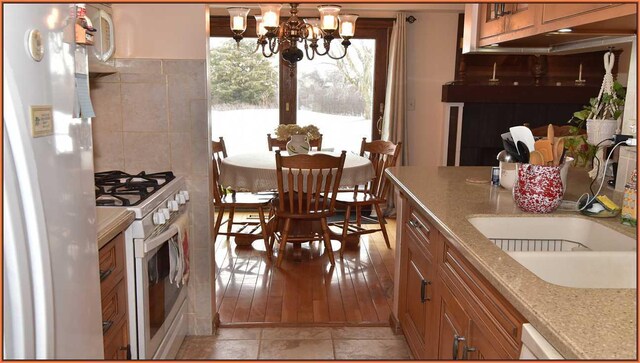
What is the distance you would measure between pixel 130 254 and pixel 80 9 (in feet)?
3.02

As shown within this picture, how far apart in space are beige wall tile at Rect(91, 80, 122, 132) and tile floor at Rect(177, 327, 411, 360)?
1.21 metres

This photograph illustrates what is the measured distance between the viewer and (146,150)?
2893mm

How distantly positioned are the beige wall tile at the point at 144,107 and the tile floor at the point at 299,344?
3.82ft

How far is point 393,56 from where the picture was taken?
5.62 meters

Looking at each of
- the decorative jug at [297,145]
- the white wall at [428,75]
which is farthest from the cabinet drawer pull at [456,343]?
the white wall at [428,75]

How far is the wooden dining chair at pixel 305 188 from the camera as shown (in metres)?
3.91

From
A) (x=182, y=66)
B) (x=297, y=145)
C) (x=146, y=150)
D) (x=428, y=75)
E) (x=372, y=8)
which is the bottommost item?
(x=297, y=145)

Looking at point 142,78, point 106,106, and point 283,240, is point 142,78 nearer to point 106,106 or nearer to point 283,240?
point 106,106

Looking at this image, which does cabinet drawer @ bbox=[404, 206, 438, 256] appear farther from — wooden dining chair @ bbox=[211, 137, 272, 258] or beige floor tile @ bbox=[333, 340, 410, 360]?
wooden dining chair @ bbox=[211, 137, 272, 258]

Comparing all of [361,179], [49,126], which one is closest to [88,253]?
[49,126]

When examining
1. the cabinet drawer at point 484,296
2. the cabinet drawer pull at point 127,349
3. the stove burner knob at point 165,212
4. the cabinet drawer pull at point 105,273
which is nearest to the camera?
the cabinet drawer at point 484,296

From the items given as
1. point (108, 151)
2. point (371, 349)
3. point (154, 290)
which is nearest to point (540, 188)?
point (371, 349)

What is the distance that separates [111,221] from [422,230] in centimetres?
125

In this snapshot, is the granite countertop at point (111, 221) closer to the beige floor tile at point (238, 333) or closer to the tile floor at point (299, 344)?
the tile floor at point (299, 344)
